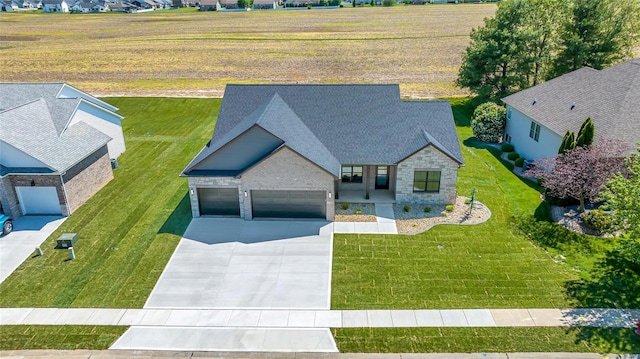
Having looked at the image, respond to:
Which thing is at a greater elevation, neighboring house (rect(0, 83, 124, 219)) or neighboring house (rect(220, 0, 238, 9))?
neighboring house (rect(220, 0, 238, 9))

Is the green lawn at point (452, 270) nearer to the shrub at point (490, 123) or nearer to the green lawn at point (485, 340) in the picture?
the green lawn at point (485, 340)

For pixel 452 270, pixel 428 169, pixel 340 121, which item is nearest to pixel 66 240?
pixel 340 121

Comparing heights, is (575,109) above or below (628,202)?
above

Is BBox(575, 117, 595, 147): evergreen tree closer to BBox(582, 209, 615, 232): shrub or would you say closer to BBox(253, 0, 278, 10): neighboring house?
BBox(582, 209, 615, 232): shrub

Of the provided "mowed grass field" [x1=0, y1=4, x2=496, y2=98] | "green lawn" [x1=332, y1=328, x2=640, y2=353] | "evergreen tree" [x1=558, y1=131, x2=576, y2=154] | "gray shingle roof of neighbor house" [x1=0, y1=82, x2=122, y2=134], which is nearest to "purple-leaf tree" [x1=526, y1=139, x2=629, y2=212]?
"evergreen tree" [x1=558, y1=131, x2=576, y2=154]

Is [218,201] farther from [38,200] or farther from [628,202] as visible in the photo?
[628,202]

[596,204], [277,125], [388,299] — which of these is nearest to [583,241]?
[596,204]

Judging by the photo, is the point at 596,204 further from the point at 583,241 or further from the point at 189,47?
the point at 189,47
